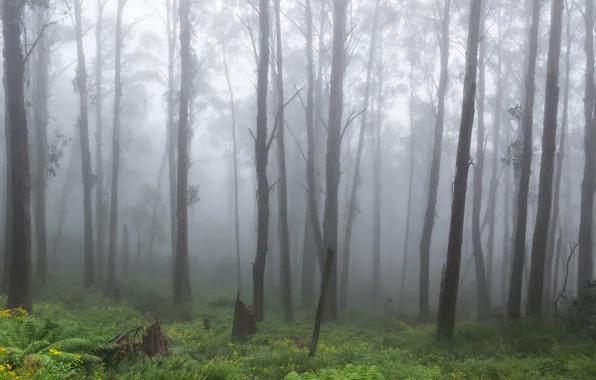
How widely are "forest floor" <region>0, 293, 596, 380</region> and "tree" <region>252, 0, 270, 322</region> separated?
1.04 meters

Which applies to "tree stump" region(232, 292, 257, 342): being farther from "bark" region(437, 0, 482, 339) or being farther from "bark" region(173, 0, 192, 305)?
"bark" region(173, 0, 192, 305)

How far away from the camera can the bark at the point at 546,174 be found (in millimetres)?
11289

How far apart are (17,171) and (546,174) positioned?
508 inches

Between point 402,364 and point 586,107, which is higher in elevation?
point 586,107

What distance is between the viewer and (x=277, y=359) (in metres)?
7.59

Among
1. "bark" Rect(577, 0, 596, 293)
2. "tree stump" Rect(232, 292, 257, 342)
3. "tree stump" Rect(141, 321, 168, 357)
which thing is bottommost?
"tree stump" Rect(232, 292, 257, 342)

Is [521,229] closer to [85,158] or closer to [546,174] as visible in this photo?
[546,174]

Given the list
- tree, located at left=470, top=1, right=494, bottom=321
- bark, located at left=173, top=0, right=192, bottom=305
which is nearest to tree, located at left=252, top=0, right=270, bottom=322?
bark, located at left=173, top=0, right=192, bottom=305

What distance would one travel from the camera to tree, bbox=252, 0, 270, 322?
12617 millimetres

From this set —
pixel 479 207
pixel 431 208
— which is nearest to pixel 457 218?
pixel 431 208

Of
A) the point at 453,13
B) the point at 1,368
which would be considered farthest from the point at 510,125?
the point at 1,368

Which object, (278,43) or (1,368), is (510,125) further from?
(1,368)

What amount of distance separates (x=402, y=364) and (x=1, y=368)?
598cm

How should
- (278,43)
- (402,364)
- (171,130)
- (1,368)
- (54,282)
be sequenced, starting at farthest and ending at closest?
(171,130) < (54,282) < (278,43) < (402,364) < (1,368)
